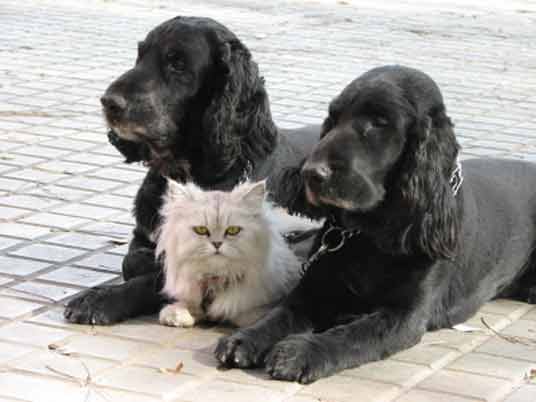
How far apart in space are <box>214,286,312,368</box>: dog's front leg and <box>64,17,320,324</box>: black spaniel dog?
0.72 m

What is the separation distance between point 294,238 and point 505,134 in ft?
14.3

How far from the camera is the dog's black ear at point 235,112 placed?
5.90 meters

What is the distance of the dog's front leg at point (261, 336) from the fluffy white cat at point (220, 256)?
8.9 inches

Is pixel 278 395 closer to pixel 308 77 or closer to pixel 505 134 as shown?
pixel 505 134

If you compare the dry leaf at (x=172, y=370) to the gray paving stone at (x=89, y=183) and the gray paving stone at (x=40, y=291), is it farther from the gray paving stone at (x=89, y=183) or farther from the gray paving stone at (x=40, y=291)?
the gray paving stone at (x=89, y=183)

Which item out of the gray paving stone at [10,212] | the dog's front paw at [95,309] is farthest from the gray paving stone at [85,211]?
the dog's front paw at [95,309]

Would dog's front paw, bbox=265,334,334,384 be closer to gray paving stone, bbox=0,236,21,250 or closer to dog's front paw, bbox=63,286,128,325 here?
dog's front paw, bbox=63,286,128,325

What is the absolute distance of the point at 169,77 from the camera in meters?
5.83

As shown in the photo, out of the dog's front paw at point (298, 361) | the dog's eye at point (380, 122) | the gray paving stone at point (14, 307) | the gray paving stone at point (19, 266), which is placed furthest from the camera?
the gray paving stone at point (19, 266)

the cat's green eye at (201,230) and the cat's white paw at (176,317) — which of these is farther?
the cat's white paw at (176,317)

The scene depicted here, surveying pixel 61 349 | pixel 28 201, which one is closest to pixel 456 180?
pixel 61 349

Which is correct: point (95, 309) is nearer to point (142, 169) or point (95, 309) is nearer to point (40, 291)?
point (40, 291)

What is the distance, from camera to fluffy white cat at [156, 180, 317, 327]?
17.6 feet

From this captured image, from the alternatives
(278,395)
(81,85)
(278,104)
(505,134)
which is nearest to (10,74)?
(81,85)
